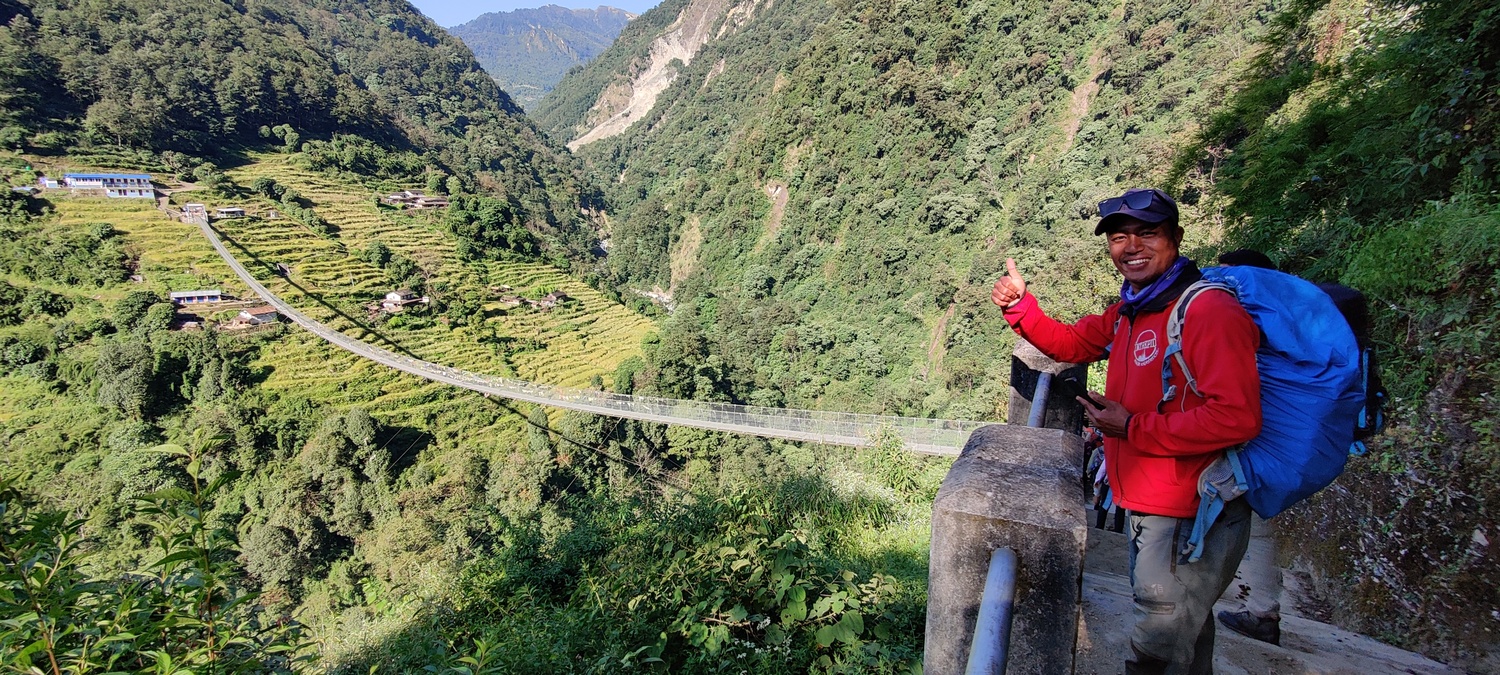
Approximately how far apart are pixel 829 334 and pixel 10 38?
166 ft

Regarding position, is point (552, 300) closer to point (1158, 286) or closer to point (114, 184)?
point (114, 184)

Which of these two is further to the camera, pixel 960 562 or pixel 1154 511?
pixel 1154 511

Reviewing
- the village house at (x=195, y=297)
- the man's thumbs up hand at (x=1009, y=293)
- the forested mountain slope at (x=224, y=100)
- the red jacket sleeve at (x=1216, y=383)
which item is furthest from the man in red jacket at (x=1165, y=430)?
the forested mountain slope at (x=224, y=100)

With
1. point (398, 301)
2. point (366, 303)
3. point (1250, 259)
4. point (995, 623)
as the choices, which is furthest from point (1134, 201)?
point (366, 303)

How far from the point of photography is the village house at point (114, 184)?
26.5 metres

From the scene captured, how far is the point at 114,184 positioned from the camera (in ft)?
90.0

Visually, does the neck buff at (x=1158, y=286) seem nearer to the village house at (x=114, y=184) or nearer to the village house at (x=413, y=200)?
the village house at (x=114, y=184)

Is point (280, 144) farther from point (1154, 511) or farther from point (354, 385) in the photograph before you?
point (1154, 511)

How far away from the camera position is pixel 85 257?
23500 mm

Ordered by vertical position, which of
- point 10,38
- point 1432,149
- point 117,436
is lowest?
point 117,436

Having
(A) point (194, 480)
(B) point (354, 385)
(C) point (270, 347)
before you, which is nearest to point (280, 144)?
(C) point (270, 347)

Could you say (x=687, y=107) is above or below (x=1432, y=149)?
above

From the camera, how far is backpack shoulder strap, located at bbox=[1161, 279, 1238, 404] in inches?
42.9

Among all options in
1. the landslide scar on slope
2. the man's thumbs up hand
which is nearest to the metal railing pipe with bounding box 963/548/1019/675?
the man's thumbs up hand
